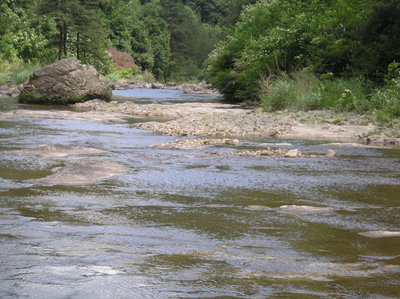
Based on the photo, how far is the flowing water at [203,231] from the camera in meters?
4.44

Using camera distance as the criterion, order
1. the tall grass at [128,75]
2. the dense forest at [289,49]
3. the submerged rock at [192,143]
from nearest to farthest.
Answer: the submerged rock at [192,143] < the dense forest at [289,49] < the tall grass at [128,75]

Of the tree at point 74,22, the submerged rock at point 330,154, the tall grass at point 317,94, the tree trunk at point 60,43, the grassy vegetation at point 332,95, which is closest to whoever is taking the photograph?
the submerged rock at point 330,154

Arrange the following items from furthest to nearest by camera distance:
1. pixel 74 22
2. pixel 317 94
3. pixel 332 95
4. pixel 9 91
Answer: pixel 74 22
pixel 9 91
pixel 317 94
pixel 332 95

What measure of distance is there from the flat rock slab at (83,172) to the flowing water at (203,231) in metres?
0.22

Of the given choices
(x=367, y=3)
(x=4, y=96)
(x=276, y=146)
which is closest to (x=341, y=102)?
(x=367, y=3)

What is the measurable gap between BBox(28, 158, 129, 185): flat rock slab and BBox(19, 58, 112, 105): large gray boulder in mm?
16684

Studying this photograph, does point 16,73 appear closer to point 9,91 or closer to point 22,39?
point 9,91

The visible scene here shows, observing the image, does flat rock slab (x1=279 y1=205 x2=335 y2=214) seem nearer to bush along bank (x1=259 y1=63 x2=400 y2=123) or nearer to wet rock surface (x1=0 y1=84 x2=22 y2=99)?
bush along bank (x1=259 y1=63 x2=400 y2=123)

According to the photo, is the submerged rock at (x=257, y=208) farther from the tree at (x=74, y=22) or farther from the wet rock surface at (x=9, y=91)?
the tree at (x=74, y=22)

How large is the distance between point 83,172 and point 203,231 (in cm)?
334

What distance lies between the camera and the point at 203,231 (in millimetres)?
6035

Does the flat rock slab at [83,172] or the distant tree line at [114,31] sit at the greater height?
the distant tree line at [114,31]

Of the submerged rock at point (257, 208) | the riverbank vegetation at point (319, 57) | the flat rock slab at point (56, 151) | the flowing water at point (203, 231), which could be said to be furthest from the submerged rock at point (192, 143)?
the submerged rock at point (257, 208)

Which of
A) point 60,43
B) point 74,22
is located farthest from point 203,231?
point 60,43
